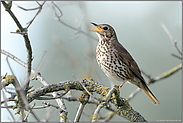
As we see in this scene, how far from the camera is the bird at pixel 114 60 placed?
4.11 metres

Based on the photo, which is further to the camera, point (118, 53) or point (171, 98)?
point (171, 98)

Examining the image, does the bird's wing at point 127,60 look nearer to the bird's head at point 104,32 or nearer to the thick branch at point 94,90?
the bird's head at point 104,32

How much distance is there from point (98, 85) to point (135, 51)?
5793 mm

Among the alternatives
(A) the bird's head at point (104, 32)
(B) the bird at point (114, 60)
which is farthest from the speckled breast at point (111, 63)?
(A) the bird's head at point (104, 32)

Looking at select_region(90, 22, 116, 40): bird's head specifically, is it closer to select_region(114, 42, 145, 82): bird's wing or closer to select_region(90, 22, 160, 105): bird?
select_region(90, 22, 160, 105): bird

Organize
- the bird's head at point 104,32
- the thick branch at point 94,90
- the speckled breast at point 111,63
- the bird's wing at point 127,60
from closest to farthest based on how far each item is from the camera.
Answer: the thick branch at point 94,90, the speckled breast at point 111,63, the bird's wing at point 127,60, the bird's head at point 104,32

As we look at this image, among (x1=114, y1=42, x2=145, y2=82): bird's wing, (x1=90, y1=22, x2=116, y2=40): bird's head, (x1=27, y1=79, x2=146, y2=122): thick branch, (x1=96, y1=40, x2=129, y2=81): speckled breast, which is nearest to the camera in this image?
(x1=27, y1=79, x2=146, y2=122): thick branch

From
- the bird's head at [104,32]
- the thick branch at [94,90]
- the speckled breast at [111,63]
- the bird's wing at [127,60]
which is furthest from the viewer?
the bird's head at [104,32]

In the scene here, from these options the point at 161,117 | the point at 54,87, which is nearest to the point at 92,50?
the point at 54,87

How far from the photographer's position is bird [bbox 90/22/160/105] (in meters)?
4.11

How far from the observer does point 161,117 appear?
7070 mm

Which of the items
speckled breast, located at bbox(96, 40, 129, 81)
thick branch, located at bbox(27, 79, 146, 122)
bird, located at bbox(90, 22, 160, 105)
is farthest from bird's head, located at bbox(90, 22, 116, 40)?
thick branch, located at bbox(27, 79, 146, 122)

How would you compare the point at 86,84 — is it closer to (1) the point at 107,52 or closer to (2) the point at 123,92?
(1) the point at 107,52

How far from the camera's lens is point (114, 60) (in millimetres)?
4125
